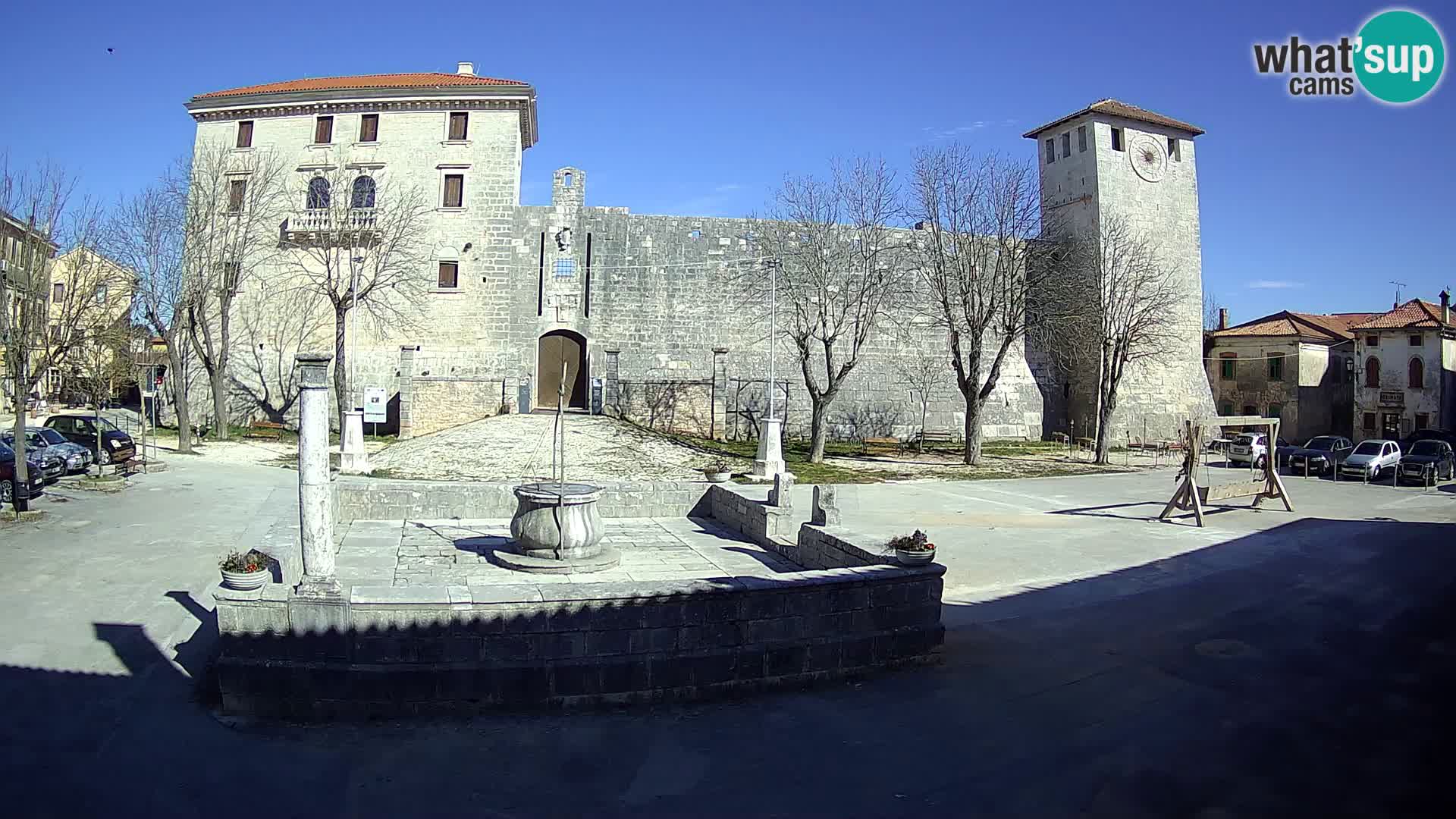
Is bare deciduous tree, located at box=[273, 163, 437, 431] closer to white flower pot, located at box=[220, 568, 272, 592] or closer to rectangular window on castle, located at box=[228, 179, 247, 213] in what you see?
rectangular window on castle, located at box=[228, 179, 247, 213]

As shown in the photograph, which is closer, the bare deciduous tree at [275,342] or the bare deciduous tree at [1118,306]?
the bare deciduous tree at [1118,306]

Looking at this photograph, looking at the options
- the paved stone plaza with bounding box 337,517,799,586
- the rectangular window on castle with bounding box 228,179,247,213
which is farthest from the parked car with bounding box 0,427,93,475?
the rectangular window on castle with bounding box 228,179,247,213

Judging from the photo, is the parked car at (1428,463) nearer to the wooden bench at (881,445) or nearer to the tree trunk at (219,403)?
the wooden bench at (881,445)

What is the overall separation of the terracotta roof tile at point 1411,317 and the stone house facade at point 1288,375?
2.78 meters

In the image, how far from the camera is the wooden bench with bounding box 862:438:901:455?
3078 cm

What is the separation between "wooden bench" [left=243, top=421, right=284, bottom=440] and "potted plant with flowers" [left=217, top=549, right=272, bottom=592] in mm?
26070

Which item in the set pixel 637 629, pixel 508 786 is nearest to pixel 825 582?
pixel 637 629

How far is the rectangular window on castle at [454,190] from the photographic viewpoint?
107 feet

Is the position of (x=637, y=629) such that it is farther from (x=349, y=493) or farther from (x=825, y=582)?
(x=349, y=493)

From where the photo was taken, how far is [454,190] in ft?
107

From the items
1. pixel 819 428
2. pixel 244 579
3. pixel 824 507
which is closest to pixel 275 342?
pixel 819 428

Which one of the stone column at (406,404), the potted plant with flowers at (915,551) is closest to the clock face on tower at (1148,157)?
the stone column at (406,404)

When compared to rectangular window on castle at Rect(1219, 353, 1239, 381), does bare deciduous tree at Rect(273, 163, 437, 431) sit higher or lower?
higher

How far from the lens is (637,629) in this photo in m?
6.79
